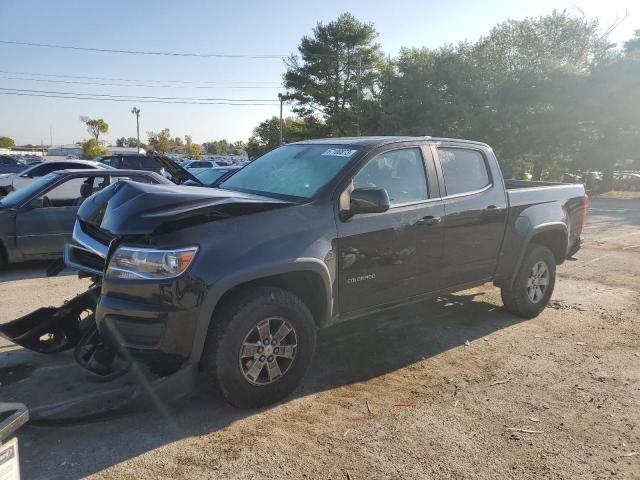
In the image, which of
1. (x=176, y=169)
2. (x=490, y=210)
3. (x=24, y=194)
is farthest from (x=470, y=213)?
(x=24, y=194)

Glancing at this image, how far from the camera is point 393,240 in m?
4.06

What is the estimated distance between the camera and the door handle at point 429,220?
14.0ft

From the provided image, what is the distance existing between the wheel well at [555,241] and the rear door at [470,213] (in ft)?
2.87

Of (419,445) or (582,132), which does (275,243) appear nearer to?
(419,445)

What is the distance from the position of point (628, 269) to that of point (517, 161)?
24.9 m

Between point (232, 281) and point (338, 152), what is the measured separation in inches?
61.9

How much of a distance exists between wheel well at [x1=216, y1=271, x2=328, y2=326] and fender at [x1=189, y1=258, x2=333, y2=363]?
10 centimetres

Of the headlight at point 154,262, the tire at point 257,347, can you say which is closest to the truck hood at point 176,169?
the headlight at point 154,262

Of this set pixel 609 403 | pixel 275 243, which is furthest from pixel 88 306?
pixel 609 403

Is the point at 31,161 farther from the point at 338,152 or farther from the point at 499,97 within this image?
the point at 338,152

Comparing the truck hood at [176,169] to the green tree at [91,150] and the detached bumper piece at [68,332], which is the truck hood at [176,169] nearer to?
the detached bumper piece at [68,332]

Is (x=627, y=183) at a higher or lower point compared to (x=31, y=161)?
lower

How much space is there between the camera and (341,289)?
3793 millimetres

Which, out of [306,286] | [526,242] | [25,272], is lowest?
[25,272]
